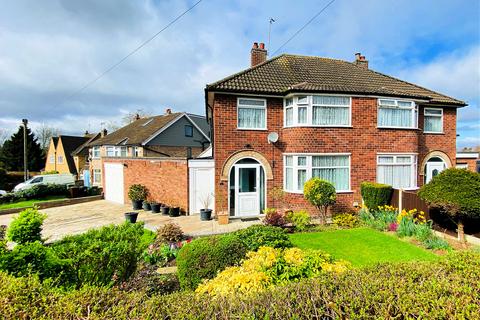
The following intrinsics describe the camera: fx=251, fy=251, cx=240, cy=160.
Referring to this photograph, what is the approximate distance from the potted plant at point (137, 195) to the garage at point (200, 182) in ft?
14.0

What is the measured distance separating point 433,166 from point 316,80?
839 centimetres

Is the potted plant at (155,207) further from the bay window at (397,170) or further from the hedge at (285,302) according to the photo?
the bay window at (397,170)

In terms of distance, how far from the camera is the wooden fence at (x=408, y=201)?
962 centimetres

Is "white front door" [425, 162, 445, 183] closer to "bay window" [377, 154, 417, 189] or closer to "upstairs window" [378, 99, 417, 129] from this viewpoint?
"bay window" [377, 154, 417, 189]

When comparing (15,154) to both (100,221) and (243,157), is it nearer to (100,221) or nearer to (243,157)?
(100,221)

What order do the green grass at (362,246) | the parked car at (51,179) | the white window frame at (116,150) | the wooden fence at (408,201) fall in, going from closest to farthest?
the green grass at (362,246)
the wooden fence at (408,201)
the parked car at (51,179)
the white window frame at (116,150)

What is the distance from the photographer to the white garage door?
58.2ft

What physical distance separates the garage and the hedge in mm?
9914

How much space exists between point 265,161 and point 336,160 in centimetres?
345

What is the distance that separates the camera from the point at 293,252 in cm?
434

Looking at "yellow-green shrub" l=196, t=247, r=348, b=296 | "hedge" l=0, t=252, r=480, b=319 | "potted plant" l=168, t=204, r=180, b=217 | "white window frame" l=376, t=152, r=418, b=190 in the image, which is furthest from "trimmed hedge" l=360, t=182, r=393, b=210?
"potted plant" l=168, t=204, r=180, b=217

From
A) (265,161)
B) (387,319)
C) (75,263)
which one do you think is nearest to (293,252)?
(387,319)

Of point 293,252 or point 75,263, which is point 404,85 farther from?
point 75,263

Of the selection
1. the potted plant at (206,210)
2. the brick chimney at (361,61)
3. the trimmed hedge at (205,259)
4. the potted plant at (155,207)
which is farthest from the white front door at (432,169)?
the potted plant at (155,207)
